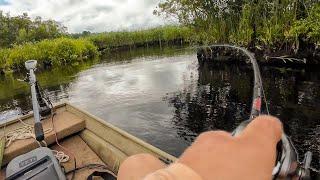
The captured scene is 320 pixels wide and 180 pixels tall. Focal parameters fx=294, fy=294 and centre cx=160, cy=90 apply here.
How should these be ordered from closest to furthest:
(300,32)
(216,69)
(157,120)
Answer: (157,120)
(300,32)
(216,69)

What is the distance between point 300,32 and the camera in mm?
13297

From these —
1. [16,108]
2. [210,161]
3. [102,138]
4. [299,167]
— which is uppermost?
[210,161]

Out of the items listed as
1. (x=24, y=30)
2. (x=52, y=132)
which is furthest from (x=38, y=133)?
(x=24, y=30)

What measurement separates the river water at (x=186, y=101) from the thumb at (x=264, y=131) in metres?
4.71

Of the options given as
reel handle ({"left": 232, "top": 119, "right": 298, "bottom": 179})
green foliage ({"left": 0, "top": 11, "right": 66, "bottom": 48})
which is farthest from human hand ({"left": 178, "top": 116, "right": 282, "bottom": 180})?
green foliage ({"left": 0, "top": 11, "right": 66, "bottom": 48})

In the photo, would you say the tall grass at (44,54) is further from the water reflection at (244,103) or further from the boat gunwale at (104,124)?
the boat gunwale at (104,124)

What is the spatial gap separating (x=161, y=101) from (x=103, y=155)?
5956 mm

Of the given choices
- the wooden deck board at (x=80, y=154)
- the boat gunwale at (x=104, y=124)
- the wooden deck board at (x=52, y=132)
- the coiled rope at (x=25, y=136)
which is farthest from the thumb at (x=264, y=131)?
the wooden deck board at (x=52, y=132)

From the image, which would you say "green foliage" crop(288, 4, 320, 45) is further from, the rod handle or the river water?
the rod handle

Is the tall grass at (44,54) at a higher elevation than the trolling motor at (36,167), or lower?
higher

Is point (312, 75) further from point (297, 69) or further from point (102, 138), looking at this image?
point (102, 138)

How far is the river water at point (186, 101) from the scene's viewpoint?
24.2ft

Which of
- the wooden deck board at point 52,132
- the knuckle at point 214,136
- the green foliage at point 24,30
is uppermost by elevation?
the green foliage at point 24,30

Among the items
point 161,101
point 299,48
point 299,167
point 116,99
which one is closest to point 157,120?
point 161,101
